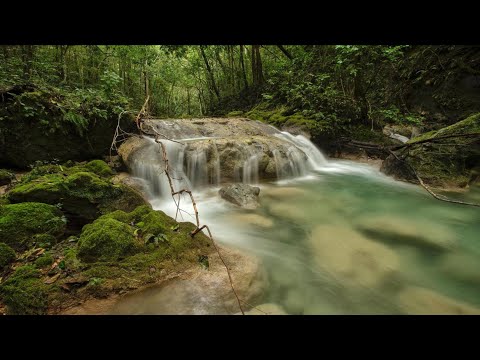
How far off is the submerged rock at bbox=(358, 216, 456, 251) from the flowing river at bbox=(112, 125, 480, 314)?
0.8 inches

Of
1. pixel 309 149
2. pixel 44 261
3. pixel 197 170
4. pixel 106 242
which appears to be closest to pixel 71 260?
pixel 44 261

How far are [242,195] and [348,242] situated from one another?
275 cm

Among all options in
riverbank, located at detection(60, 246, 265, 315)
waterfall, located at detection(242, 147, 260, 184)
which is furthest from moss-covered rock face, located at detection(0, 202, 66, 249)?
waterfall, located at detection(242, 147, 260, 184)

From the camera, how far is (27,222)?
10.9ft

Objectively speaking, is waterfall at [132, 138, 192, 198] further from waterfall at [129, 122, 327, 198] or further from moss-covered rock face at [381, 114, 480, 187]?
moss-covered rock face at [381, 114, 480, 187]

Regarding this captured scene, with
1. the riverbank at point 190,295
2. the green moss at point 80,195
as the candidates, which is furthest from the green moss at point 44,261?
the green moss at point 80,195

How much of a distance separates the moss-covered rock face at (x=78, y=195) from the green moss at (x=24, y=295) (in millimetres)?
1420

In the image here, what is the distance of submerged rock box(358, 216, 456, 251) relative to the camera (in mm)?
4688

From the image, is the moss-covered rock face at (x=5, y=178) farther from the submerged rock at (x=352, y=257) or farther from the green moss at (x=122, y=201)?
the submerged rock at (x=352, y=257)

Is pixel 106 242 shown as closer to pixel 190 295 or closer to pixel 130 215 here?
pixel 130 215

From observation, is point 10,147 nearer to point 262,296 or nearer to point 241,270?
point 241,270

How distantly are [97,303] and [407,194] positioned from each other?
25.9ft

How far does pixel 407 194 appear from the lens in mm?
7090
